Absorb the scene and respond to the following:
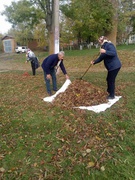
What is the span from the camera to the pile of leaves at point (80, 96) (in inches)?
174

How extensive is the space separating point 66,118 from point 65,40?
27.2 metres

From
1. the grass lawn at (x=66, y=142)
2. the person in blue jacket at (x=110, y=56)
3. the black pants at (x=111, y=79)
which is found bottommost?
the grass lawn at (x=66, y=142)

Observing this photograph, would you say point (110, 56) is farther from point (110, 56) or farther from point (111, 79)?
point (111, 79)

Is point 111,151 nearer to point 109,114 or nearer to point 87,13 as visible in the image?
point 109,114

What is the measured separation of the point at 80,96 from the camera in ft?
15.1

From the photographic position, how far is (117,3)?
998 cm

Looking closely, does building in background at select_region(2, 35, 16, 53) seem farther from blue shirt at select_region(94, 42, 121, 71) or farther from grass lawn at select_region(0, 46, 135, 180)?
blue shirt at select_region(94, 42, 121, 71)

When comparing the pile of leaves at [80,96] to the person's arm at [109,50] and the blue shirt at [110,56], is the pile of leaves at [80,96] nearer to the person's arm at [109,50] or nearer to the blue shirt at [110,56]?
the blue shirt at [110,56]

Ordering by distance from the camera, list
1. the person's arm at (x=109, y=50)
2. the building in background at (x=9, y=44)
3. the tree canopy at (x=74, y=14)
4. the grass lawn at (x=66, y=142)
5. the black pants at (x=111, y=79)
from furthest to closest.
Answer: the building in background at (x=9, y=44) → the tree canopy at (x=74, y=14) → the black pants at (x=111, y=79) → the person's arm at (x=109, y=50) → the grass lawn at (x=66, y=142)

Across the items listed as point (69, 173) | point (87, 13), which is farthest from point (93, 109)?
point (87, 13)

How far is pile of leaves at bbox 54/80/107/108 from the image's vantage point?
4.42 m

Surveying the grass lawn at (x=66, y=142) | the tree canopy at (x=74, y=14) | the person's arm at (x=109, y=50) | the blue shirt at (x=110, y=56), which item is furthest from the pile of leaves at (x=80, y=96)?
the tree canopy at (x=74, y=14)

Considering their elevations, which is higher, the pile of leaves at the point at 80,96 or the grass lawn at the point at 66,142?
the pile of leaves at the point at 80,96

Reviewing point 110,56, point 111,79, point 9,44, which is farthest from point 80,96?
point 9,44
